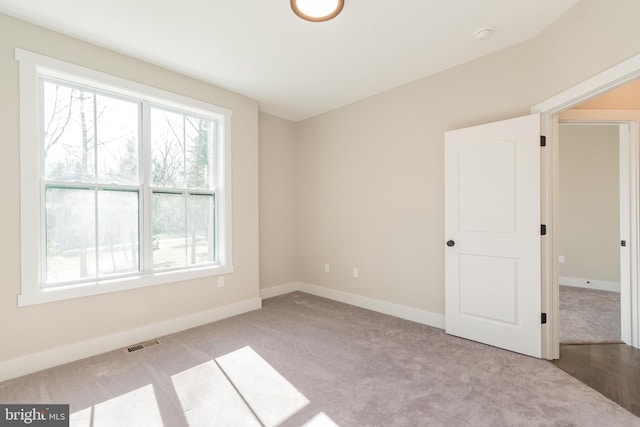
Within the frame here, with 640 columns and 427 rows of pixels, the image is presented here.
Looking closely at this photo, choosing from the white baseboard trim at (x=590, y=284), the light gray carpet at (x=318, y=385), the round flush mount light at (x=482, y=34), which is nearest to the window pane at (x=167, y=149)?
the light gray carpet at (x=318, y=385)

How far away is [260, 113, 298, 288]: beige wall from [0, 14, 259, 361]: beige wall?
51 centimetres

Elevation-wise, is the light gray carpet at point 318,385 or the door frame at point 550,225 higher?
the door frame at point 550,225

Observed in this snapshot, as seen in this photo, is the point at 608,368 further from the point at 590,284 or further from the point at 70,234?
the point at 70,234

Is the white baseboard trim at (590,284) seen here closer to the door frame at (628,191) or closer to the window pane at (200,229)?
the door frame at (628,191)

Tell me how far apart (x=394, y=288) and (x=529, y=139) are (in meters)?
2.10

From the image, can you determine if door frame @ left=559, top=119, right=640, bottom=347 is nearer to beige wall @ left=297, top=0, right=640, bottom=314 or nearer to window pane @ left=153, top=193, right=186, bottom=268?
beige wall @ left=297, top=0, right=640, bottom=314

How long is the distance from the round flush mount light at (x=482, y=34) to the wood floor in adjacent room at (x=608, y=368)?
9.29ft

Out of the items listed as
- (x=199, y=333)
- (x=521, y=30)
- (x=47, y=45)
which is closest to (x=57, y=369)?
Answer: (x=199, y=333)

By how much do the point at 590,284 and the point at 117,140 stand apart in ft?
23.0

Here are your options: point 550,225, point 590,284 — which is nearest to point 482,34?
point 550,225

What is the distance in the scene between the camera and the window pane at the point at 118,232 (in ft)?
8.97

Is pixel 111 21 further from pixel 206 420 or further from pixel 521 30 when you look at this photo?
pixel 521 30

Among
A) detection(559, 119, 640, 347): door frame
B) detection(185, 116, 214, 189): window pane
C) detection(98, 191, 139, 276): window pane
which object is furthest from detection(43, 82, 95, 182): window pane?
detection(559, 119, 640, 347): door frame

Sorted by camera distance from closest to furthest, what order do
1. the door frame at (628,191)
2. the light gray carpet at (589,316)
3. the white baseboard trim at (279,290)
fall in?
the door frame at (628,191) < the light gray carpet at (589,316) < the white baseboard trim at (279,290)
